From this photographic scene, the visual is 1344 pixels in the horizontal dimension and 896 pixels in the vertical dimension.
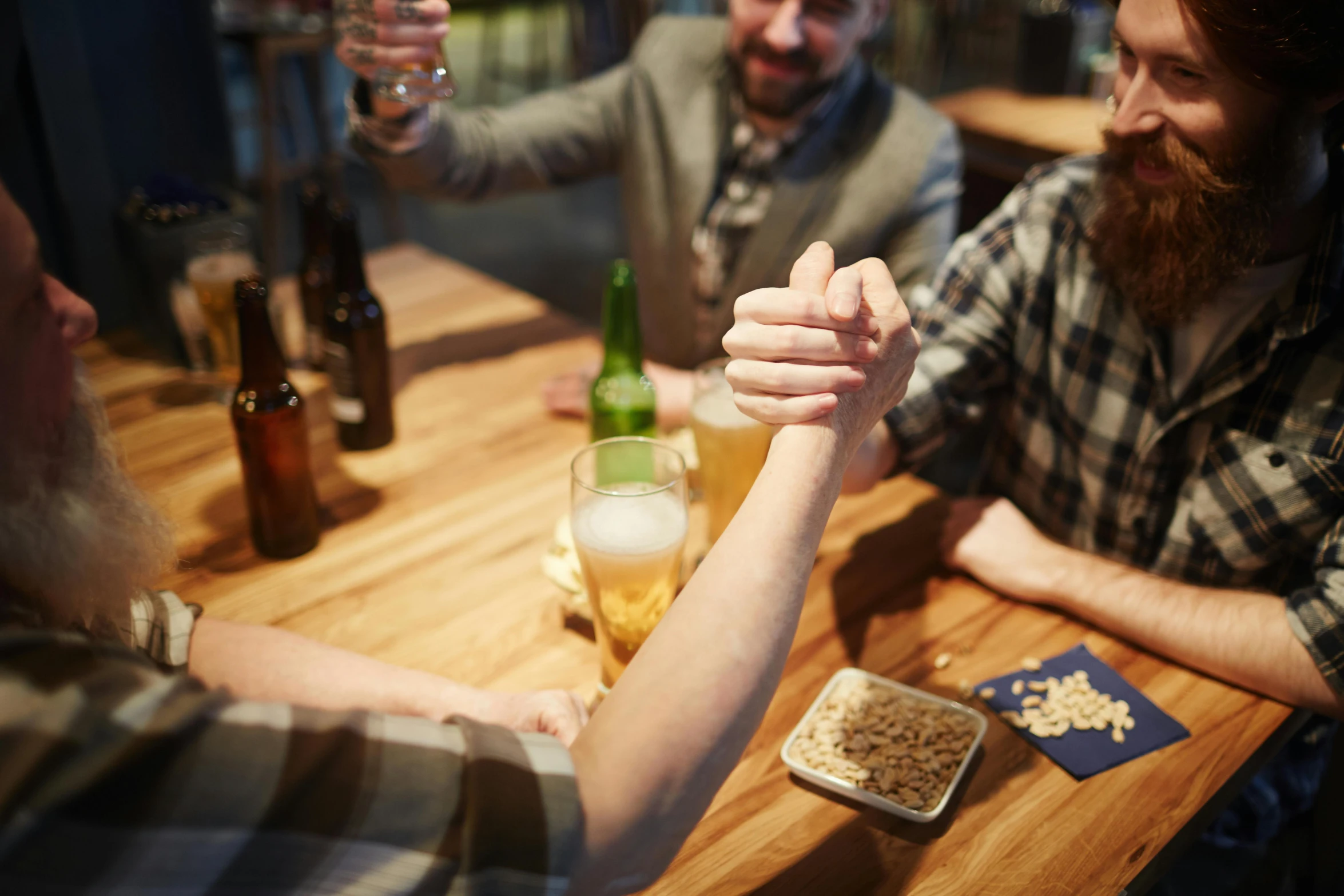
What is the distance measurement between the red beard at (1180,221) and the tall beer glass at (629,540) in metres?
0.68

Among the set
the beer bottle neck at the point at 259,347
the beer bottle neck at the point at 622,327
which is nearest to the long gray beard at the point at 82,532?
the beer bottle neck at the point at 259,347

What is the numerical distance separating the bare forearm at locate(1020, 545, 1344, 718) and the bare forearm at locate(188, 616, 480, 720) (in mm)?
695

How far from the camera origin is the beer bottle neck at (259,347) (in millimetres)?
1085

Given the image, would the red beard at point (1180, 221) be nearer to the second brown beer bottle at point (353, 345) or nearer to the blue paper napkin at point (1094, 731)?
the blue paper napkin at point (1094, 731)

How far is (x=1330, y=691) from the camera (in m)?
0.99

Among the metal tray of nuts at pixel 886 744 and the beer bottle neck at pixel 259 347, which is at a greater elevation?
the beer bottle neck at pixel 259 347

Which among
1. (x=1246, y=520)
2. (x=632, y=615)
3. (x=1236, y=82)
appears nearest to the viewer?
(x=632, y=615)

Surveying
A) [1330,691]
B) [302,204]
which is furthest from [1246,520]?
[302,204]

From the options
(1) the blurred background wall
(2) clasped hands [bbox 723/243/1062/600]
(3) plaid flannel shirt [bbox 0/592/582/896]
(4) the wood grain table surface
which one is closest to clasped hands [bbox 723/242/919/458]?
(2) clasped hands [bbox 723/243/1062/600]

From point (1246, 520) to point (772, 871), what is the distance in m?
0.78

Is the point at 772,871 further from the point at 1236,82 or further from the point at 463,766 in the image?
the point at 1236,82

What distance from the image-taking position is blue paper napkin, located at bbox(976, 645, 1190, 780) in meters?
0.92

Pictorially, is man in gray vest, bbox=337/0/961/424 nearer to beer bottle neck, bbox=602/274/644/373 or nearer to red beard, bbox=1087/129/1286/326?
beer bottle neck, bbox=602/274/644/373

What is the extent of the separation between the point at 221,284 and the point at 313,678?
33.7 inches
